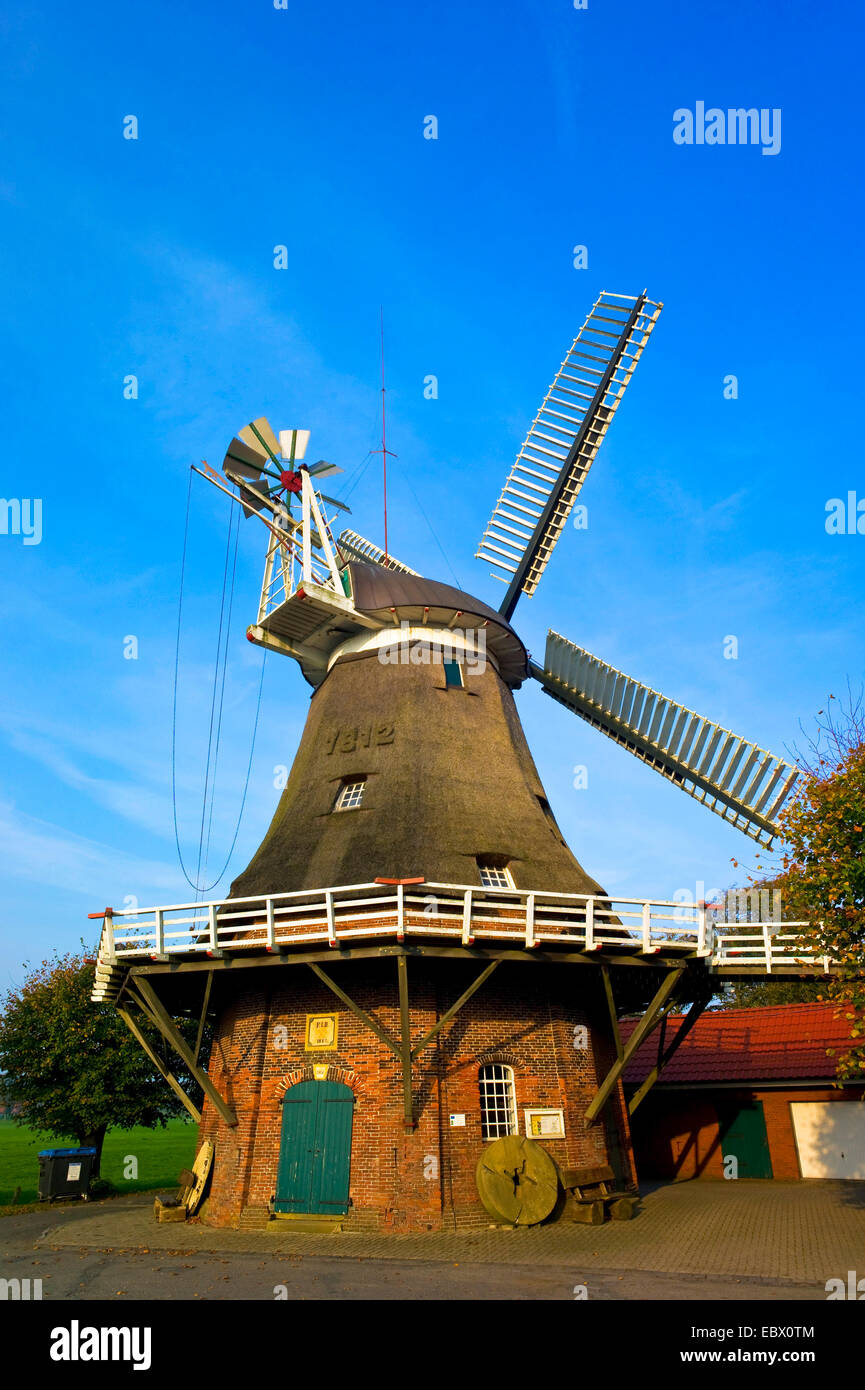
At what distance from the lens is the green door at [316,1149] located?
565 inches

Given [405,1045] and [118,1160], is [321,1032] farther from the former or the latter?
[118,1160]

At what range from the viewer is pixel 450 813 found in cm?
1659

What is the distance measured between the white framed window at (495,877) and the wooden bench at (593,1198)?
4.65 metres

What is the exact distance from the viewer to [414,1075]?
14.3 metres

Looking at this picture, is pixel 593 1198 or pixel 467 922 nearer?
pixel 467 922

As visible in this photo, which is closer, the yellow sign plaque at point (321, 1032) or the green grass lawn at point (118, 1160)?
the yellow sign plaque at point (321, 1032)

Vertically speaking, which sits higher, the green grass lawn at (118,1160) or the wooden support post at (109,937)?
the wooden support post at (109,937)

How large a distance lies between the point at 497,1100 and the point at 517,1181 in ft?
4.40

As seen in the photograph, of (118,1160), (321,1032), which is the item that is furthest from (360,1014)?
(118,1160)

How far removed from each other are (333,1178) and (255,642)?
1120 cm

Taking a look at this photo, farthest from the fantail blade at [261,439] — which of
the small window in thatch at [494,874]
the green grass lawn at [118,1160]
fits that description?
the green grass lawn at [118,1160]

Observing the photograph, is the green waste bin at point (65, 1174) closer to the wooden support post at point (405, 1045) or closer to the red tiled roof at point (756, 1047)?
the wooden support post at point (405, 1045)

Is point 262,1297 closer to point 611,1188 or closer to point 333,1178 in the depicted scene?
point 333,1178
